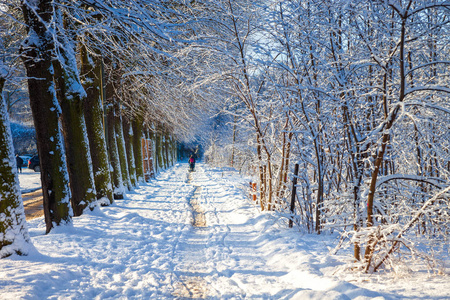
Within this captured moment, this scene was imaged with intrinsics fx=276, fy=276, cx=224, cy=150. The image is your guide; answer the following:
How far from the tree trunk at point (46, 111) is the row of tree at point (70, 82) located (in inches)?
0.7

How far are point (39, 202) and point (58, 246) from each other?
8820 millimetres

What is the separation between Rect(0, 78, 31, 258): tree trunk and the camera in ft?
14.7

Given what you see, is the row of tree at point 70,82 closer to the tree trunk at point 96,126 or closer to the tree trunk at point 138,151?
the tree trunk at point 96,126

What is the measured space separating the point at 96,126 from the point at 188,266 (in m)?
6.20

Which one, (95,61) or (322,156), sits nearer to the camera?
(322,156)

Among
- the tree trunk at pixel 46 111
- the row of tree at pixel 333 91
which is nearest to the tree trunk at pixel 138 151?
→ the row of tree at pixel 333 91

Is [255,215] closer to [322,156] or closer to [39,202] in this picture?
[322,156]

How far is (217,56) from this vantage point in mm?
7688

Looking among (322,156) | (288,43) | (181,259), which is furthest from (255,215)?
(288,43)

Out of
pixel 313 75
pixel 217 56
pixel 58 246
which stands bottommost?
pixel 58 246

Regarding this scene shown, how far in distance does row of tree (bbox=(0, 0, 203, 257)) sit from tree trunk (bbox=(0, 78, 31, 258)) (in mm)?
13

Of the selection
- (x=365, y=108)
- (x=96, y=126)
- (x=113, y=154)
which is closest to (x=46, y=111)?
(x=96, y=126)

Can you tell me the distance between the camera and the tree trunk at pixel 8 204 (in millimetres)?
4480

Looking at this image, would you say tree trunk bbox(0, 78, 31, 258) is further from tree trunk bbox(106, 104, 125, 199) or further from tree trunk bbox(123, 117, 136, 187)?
tree trunk bbox(123, 117, 136, 187)
